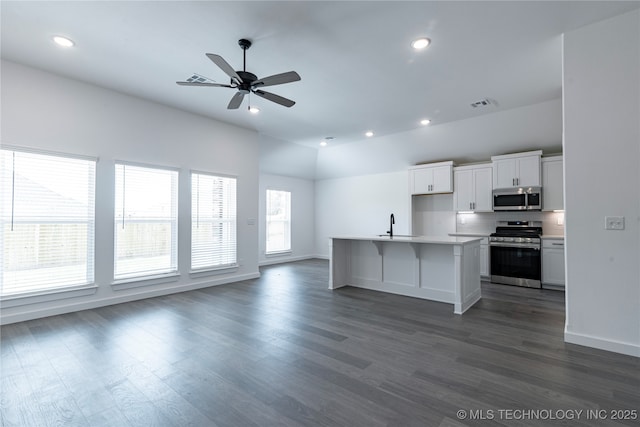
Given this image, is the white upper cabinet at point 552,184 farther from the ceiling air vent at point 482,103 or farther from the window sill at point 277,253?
the window sill at point 277,253

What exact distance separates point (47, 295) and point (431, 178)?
23.3 ft

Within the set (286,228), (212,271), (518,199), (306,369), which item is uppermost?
(518,199)

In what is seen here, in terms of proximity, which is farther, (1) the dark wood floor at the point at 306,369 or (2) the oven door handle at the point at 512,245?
(2) the oven door handle at the point at 512,245

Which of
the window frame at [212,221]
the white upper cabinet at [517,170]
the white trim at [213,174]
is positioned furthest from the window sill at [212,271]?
the white upper cabinet at [517,170]

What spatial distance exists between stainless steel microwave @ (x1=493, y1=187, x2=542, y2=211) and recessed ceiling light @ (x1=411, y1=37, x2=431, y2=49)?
389cm

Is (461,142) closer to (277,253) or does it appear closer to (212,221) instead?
(212,221)

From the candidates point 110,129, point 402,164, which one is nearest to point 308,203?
point 402,164

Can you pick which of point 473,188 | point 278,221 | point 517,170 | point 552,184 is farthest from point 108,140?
point 552,184

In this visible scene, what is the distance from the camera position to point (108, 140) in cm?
438

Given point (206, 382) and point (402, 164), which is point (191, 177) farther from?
point (402, 164)

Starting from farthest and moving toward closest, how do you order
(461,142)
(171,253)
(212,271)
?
1. (461,142)
2. (212,271)
3. (171,253)

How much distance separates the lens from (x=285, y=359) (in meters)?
2.65

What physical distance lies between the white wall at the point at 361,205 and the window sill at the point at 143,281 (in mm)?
4591

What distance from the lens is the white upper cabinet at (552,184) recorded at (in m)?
5.31
